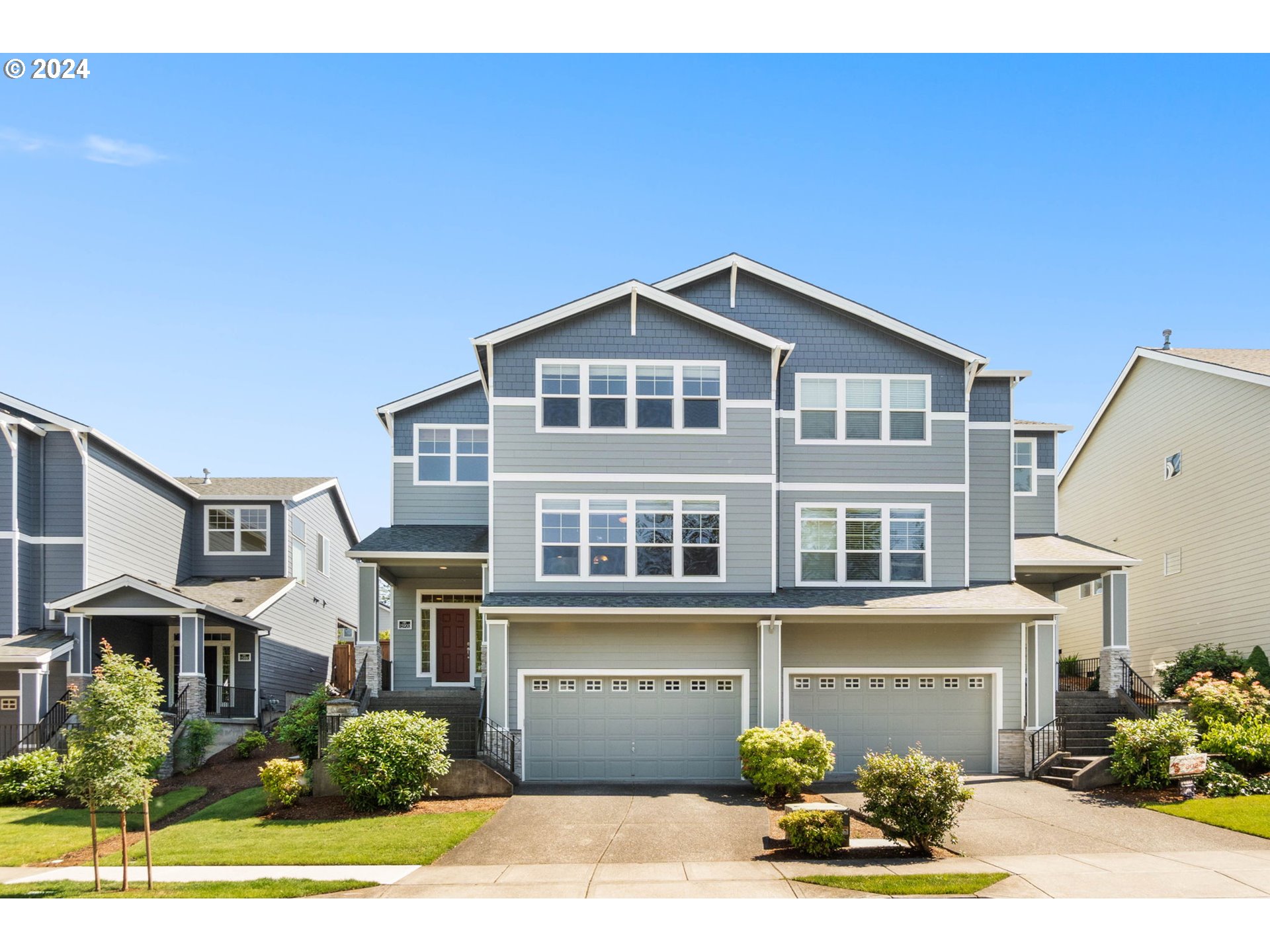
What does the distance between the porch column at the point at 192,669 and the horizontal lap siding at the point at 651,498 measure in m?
7.77

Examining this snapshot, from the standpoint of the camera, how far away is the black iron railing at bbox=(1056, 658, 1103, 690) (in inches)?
1046

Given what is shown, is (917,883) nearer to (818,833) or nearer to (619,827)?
(818,833)

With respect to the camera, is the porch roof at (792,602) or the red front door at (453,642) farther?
the red front door at (453,642)

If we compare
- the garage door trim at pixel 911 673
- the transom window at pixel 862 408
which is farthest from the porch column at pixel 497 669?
the transom window at pixel 862 408

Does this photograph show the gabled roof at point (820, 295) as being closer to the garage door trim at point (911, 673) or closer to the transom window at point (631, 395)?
the transom window at point (631, 395)

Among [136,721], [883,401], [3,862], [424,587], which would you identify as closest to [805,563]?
[883,401]

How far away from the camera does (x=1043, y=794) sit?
62.3 ft

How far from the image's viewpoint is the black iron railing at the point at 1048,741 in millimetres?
21156

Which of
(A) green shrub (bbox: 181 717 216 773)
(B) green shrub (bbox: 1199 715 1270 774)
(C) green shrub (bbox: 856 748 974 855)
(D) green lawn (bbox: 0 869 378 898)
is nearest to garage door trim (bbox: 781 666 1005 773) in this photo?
(B) green shrub (bbox: 1199 715 1270 774)

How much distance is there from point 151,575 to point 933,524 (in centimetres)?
1927

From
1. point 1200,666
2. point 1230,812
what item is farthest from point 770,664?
point 1200,666

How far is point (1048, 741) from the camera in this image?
2134cm

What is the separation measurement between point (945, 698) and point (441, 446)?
507 inches

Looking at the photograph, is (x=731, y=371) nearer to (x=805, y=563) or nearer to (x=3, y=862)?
(x=805, y=563)
